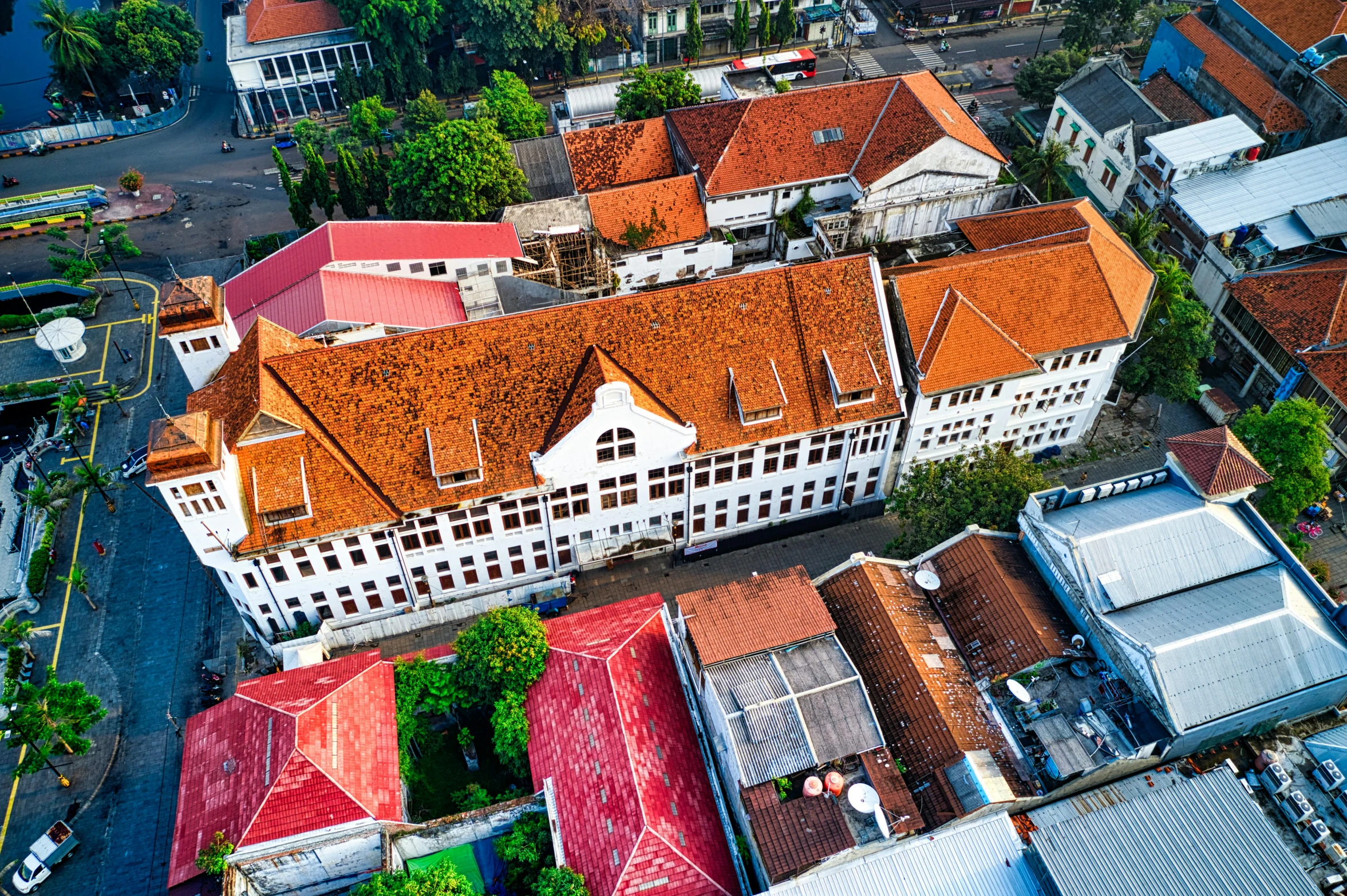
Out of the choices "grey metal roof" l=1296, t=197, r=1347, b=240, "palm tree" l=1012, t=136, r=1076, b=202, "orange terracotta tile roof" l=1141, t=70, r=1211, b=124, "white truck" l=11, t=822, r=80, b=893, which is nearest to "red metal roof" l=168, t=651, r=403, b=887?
"white truck" l=11, t=822, r=80, b=893

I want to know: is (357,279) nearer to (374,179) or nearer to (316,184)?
(316,184)

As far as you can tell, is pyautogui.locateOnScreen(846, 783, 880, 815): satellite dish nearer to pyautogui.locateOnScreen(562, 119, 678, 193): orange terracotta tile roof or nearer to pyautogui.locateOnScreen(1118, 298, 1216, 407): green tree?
pyautogui.locateOnScreen(1118, 298, 1216, 407): green tree

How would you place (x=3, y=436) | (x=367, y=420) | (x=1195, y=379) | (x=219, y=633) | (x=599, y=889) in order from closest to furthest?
(x=599, y=889)
(x=367, y=420)
(x=219, y=633)
(x=1195, y=379)
(x=3, y=436)

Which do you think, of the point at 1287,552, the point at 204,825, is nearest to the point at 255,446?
the point at 204,825

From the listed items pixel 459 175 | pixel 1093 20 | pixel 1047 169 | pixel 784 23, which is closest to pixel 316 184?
pixel 459 175

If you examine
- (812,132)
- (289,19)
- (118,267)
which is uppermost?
(289,19)

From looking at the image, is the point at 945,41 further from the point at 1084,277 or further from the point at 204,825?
the point at 204,825
